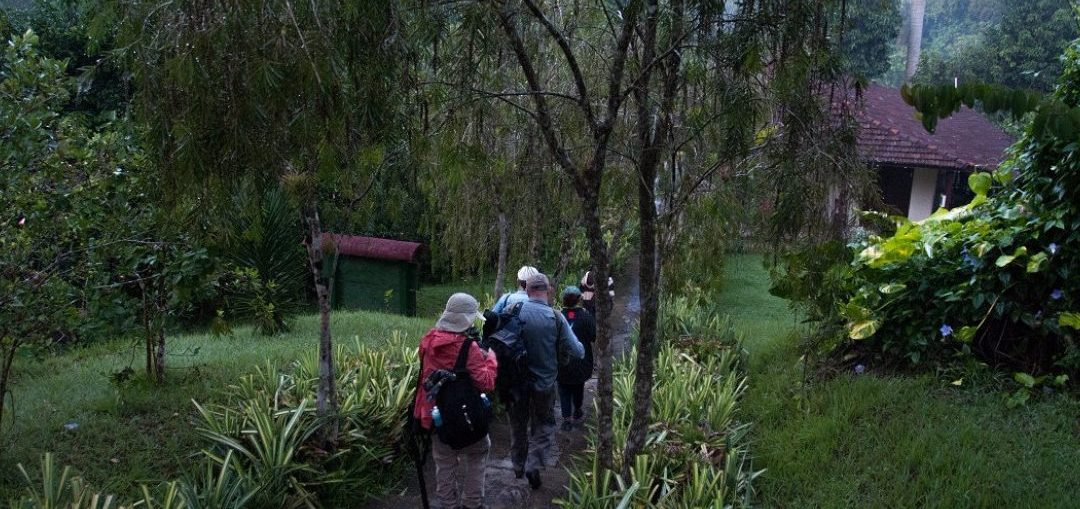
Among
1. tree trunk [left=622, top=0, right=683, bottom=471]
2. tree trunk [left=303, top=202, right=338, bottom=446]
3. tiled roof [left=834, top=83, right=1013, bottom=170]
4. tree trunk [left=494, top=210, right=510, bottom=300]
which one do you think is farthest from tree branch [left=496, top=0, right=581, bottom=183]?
tiled roof [left=834, top=83, right=1013, bottom=170]

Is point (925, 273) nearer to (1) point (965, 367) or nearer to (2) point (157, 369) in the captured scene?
(1) point (965, 367)

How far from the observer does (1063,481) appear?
502cm

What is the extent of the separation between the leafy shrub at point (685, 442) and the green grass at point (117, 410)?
2659 millimetres

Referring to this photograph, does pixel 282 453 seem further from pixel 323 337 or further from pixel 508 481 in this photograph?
pixel 508 481

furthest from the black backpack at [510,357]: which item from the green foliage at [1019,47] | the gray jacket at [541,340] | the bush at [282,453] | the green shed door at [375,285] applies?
the green foliage at [1019,47]

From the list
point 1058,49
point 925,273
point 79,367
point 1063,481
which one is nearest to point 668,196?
point 925,273

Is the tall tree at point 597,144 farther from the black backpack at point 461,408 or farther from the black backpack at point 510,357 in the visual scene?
the black backpack at point 461,408

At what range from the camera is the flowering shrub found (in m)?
6.43

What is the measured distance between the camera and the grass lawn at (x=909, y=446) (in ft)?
16.4

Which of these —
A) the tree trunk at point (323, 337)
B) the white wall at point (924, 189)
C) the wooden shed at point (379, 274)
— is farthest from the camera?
the white wall at point (924, 189)

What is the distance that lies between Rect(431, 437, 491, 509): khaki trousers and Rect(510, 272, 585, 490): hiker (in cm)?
71

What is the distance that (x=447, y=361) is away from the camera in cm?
510

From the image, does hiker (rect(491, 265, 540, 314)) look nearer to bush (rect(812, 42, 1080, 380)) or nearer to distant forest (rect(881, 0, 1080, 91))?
bush (rect(812, 42, 1080, 380))

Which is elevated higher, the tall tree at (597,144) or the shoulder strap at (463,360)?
the tall tree at (597,144)
